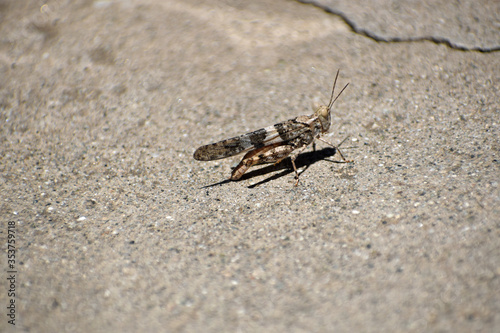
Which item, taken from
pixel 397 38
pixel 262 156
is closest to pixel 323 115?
pixel 262 156

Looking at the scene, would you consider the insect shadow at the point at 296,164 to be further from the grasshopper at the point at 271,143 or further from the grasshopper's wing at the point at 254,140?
the grasshopper's wing at the point at 254,140

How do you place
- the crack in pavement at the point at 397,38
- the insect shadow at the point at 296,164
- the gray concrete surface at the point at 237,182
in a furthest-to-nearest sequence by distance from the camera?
the crack in pavement at the point at 397,38, the insect shadow at the point at 296,164, the gray concrete surface at the point at 237,182

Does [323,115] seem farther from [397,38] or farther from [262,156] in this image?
[397,38]

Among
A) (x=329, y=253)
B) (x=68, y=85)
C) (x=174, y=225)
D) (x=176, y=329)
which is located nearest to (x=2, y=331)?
(x=176, y=329)

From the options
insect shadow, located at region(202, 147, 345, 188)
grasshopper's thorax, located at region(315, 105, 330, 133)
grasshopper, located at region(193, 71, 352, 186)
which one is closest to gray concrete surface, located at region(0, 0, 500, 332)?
insect shadow, located at region(202, 147, 345, 188)

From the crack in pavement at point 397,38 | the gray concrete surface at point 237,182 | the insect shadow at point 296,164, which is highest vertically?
the crack in pavement at point 397,38

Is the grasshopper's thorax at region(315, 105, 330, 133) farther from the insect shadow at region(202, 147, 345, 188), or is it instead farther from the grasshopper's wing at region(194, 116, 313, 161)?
the insect shadow at region(202, 147, 345, 188)

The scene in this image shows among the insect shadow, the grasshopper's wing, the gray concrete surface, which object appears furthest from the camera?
the insect shadow

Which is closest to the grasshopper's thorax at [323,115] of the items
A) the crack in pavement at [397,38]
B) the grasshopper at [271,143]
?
the grasshopper at [271,143]
